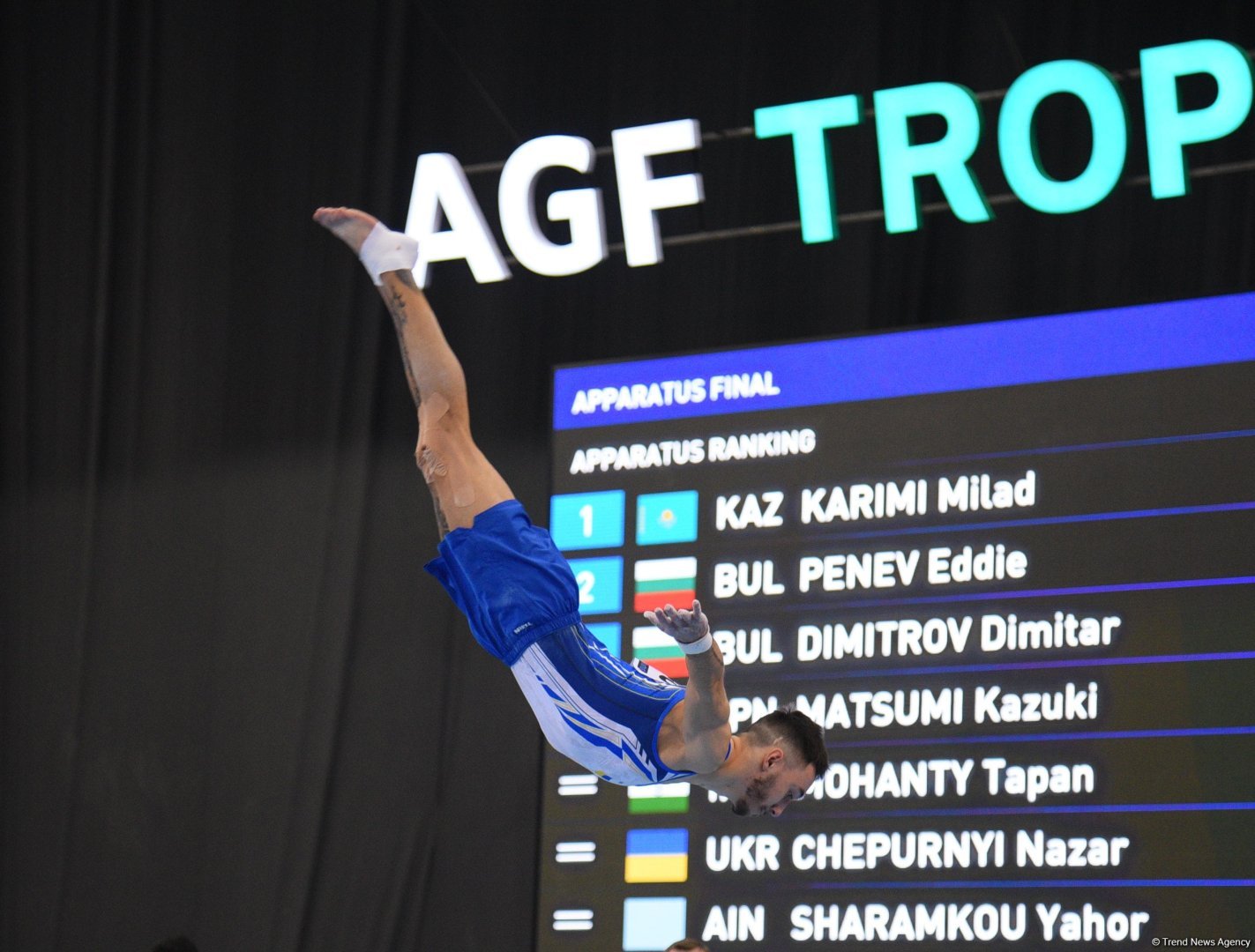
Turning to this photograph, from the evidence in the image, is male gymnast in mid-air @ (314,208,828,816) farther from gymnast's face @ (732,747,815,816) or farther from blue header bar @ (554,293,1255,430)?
blue header bar @ (554,293,1255,430)

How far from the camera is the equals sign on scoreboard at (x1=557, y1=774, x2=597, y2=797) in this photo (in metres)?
5.43

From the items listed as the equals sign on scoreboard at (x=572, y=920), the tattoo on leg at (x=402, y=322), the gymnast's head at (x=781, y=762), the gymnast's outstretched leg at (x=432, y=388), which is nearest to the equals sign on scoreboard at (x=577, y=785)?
the equals sign on scoreboard at (x=572, y=920)

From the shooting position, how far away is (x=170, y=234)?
25.3ft

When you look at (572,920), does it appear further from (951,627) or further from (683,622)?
(683,622)

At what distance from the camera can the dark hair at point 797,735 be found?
4211 mm

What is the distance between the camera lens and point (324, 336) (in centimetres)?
735

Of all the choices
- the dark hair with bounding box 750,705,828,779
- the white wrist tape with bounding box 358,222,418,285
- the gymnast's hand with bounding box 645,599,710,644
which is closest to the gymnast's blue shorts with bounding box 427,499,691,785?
the dark hair with bounding box 750,705,828,779

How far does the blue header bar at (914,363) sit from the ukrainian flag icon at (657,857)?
131 centimetres

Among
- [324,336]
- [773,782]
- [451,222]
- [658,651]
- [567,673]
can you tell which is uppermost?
[451,222]

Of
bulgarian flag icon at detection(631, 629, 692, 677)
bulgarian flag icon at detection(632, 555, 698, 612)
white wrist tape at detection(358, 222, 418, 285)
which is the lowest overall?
bulgarian flag icon at detection(631, 629, 692, 677)

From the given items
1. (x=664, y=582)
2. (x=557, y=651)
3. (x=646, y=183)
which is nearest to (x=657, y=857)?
(x=664, y=582)

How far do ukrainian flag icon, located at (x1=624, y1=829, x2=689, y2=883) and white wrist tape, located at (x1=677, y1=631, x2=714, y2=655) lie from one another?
162 centimetres

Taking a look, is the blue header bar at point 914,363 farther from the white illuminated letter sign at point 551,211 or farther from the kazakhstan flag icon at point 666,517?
the white illuminated letter sign at point 551,211

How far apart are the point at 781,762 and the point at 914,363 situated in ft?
5.33
